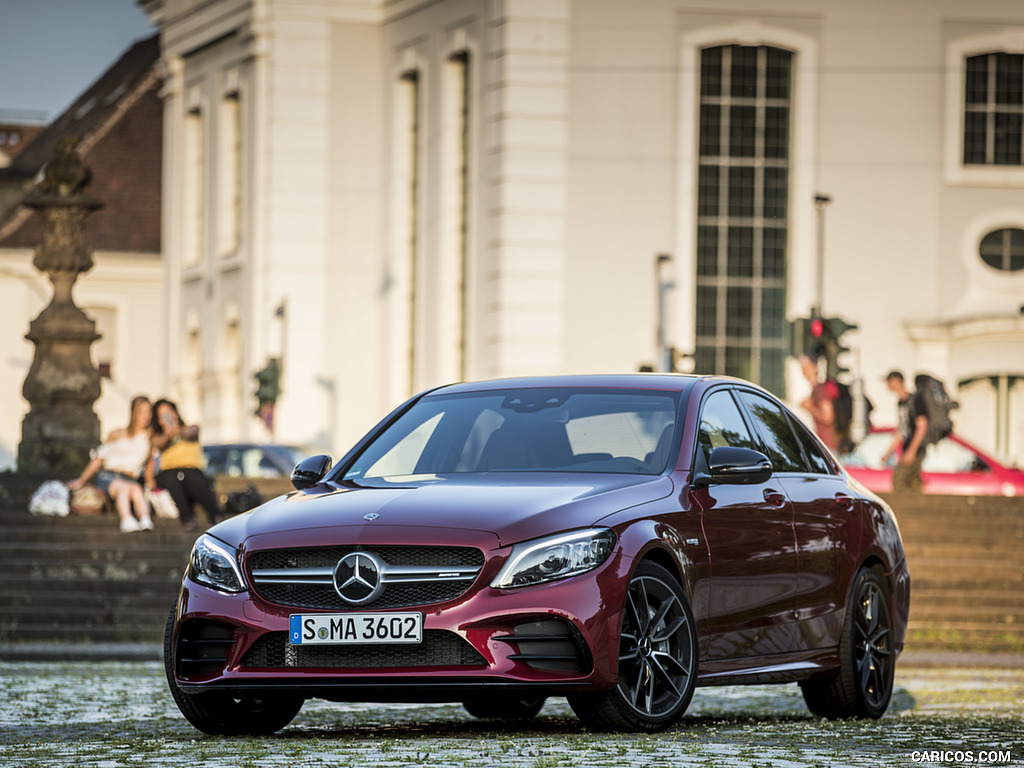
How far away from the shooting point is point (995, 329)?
41656mm

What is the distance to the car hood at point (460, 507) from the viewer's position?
27.8 ft

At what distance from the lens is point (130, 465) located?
75.6 ft

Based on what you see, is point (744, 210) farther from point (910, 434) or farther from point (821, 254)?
point (910, 434)

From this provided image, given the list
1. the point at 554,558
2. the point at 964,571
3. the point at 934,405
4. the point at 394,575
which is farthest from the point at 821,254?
the point at 394,575

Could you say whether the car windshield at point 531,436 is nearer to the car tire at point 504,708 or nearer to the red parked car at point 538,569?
the red parked car at point 538,569

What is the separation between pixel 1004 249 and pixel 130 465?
77.6 feet

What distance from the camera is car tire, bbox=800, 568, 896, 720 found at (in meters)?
10.4

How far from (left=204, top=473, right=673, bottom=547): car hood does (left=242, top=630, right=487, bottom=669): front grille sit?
1.29 feet

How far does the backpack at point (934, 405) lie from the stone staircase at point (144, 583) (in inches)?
90.1

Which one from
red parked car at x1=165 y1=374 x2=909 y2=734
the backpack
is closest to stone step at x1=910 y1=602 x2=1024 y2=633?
the backpack

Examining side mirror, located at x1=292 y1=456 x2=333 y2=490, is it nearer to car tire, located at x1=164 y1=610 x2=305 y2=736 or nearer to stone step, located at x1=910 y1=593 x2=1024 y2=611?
car tire, located at x1=164 y1=610 x2=305 y2=736

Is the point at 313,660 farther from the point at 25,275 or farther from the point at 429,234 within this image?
the point at 25,275

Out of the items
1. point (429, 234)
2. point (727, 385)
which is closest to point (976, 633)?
point (727, 385)

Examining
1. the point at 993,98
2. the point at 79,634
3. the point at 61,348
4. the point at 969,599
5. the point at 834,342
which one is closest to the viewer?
the point at 79,634
